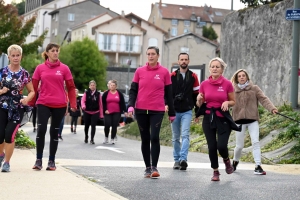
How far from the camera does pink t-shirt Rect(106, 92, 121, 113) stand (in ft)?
72.7

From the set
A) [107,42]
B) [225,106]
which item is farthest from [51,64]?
[107,42]

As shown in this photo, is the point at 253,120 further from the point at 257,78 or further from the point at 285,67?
the point at 257,78

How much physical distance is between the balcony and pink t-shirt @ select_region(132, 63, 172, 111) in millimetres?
93657

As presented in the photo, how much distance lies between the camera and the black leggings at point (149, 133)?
1143 cm

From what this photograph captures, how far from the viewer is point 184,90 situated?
1312 centimetres

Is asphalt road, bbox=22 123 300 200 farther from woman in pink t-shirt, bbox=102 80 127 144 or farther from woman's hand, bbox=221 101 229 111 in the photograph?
woman in pink t-shirt, bbox=102 80 127 144

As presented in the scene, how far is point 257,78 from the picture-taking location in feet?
82.0

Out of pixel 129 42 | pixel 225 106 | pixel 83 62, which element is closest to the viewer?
pixel 225 106

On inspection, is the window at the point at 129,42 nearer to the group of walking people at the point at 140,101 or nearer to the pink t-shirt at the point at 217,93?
the group of walking people at the point at 140,101

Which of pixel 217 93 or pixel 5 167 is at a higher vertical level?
pixel 217 93

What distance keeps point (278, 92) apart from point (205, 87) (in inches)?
470

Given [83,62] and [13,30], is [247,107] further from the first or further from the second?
[83,62]

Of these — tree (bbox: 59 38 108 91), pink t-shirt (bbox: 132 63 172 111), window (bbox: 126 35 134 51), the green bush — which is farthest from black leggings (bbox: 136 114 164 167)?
window (bbox: 126 35 134 51)

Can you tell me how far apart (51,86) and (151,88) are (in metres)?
1.42
